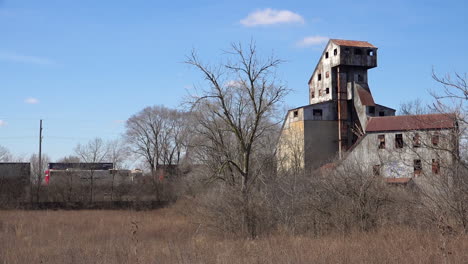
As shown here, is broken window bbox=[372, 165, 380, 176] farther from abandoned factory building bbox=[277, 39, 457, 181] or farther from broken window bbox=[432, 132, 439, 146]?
abandoned factory building bbox=[277, 39, 457, 181]

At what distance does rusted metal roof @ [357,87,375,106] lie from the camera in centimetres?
5456

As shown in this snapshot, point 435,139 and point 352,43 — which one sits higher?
point 352,43

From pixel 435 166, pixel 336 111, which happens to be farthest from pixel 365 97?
pixel 435 166

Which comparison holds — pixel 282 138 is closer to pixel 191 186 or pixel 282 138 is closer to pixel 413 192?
pixel 191 186

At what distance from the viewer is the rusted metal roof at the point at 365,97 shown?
54.6 meters

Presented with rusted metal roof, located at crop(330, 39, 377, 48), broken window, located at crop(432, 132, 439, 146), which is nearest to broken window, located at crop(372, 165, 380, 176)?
broken window, located at crop(432, 132, 439, 146)

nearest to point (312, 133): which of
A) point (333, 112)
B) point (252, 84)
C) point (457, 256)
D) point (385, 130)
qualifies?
point (333, 112)

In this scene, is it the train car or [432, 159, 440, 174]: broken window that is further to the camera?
the train car

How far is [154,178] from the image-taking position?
51.8 metres

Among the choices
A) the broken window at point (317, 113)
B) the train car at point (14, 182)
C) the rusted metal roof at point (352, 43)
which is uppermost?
the rusted metal roof at point (352, 43)

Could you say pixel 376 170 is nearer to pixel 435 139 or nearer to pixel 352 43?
pixel 435 139

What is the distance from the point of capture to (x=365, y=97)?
5509 centimetres

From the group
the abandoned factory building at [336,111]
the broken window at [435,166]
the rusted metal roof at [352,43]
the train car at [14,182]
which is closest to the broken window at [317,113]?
the abandoned factory building at [336,111]

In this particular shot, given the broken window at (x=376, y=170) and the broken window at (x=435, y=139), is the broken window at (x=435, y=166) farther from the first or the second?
the broken window at (x=376, y=170)
